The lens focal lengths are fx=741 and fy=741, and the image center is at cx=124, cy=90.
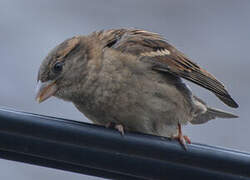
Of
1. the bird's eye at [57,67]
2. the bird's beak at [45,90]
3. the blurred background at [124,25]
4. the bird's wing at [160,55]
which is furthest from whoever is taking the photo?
the blurred background at [124,25]

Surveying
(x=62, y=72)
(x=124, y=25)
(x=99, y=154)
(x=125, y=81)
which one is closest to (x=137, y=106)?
(x=125, y=81)

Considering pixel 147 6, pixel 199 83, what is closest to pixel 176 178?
pixel 199 83

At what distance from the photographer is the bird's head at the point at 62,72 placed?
12.1ft

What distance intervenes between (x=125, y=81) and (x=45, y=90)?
0.40 meters

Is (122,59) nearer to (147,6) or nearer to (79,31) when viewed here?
(79,31)

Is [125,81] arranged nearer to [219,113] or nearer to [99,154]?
[219,113]

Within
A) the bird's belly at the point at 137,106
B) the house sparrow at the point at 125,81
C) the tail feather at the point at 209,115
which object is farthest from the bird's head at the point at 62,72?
the tail feather at the point at 209,115

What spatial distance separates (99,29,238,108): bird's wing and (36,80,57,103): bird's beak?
41 cm

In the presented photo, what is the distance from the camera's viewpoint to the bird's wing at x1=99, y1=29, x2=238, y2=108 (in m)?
3.87

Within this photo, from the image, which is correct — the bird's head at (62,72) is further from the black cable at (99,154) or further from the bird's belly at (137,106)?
the black cable at (99,154)

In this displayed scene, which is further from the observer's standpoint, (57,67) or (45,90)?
(57,67)

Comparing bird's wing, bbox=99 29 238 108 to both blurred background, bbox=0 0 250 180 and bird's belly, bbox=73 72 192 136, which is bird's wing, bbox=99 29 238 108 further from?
blurred background, bbox=0 0 250 180

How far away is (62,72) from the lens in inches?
148

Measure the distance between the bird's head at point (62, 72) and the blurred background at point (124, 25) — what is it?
1017 mm
